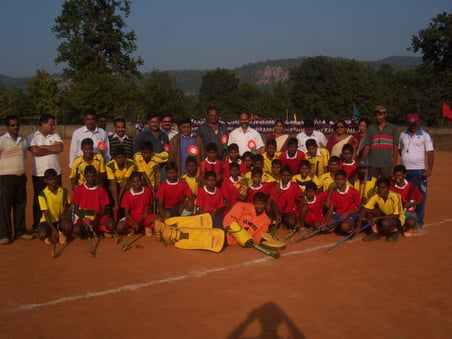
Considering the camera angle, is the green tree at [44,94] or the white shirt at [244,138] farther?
the green tree at [44,94]

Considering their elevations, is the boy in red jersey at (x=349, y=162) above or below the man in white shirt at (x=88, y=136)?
below

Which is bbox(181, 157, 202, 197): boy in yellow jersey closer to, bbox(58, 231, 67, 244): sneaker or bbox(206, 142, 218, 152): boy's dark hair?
bbox(206, 142, 218, 152): boy's dark hair

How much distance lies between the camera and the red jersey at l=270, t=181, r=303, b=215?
7160 mm

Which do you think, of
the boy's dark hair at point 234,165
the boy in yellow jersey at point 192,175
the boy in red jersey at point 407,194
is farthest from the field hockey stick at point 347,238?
the boy in yellow jersey at point 192,175

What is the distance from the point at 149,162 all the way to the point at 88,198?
1.29 metres

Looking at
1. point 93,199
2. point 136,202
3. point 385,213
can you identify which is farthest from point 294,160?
point 93,199

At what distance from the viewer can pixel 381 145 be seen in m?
7.23

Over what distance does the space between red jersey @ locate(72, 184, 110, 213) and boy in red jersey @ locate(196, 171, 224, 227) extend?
1.57m

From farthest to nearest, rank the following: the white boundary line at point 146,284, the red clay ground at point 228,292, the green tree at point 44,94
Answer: the green tree at point 44,94 → the white boundary line at point 146,284 → the red clay ground at point 228,292

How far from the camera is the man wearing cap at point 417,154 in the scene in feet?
23.8

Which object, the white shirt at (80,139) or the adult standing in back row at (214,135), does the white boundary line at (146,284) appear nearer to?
the adult standing in back row at (214,135)

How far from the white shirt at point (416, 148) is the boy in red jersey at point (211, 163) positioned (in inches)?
130

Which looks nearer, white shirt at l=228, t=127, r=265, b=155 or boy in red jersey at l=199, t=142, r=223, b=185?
boy in red jersey at l=199, t=142, r=223, b=185

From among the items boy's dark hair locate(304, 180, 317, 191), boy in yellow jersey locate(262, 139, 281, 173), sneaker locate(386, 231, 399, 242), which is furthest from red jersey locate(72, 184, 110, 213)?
sneaker locate(386, 231, 399, 242)
